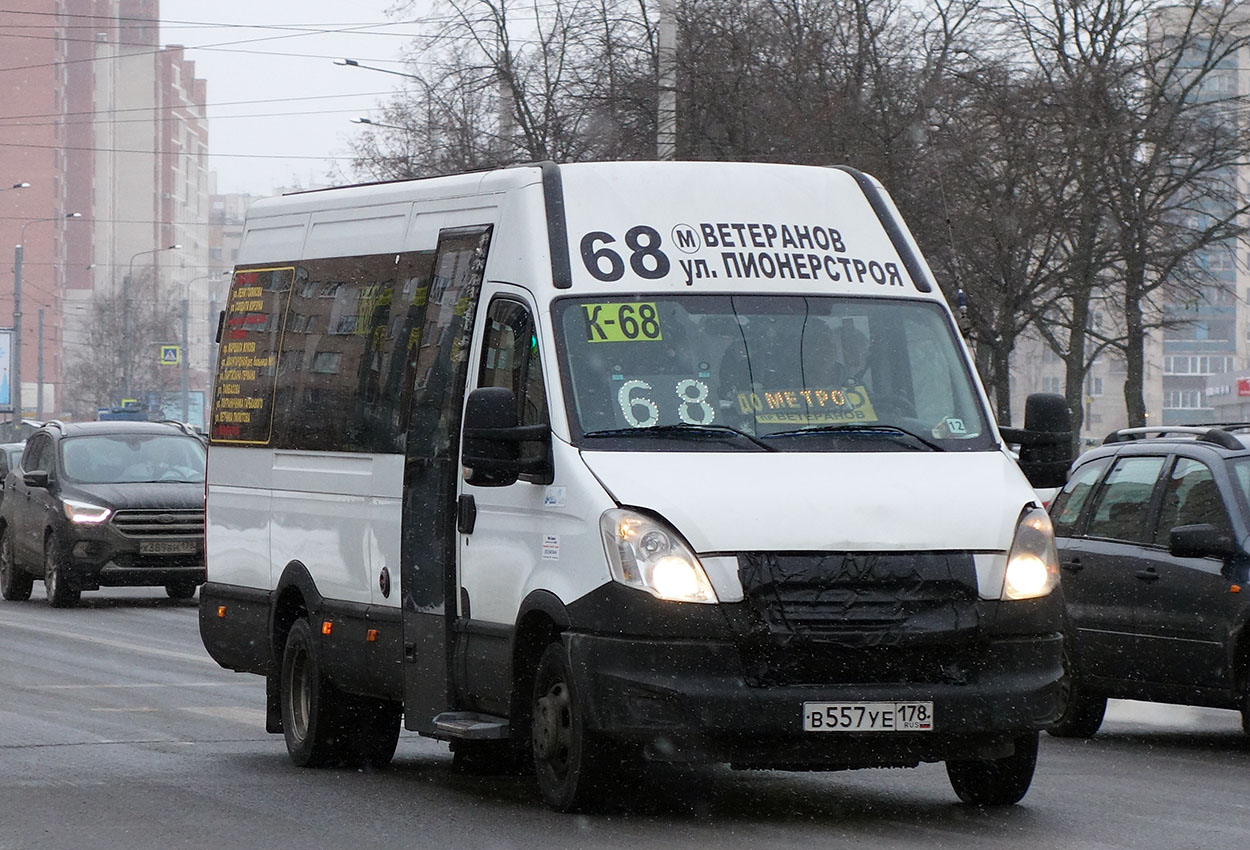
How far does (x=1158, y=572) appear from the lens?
1144 centimetres

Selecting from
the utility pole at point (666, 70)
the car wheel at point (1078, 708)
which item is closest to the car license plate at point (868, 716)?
the car wheel at point (1078, 708)

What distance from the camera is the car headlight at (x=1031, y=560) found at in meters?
7.95

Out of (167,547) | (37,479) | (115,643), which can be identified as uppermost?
(37,479)

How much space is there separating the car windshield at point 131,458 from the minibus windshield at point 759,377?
15.8 metres

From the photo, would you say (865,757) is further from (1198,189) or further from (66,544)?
(1198,189)

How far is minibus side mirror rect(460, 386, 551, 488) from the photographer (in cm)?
806

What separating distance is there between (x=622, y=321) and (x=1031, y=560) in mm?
1825

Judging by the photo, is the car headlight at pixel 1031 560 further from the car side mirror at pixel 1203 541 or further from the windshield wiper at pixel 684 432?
the car side mirror at pixel 1203 541

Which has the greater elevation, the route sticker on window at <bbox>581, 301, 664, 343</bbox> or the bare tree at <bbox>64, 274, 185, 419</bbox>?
the bare tree at <bbox>64, 274, 185, 419</bbox>

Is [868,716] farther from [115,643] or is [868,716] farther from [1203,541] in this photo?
[115,643]

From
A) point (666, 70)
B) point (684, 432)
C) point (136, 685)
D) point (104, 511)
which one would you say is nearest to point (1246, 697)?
point (684, 432)

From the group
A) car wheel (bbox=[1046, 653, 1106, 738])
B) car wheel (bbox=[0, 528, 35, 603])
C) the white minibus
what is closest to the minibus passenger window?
the white minibus

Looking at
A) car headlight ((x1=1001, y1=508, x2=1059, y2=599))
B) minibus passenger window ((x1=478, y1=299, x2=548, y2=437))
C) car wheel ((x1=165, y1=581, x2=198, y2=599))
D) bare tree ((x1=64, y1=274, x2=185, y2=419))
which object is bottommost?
car wheel ((x1=165, y1=581, x2=198, y2=599))

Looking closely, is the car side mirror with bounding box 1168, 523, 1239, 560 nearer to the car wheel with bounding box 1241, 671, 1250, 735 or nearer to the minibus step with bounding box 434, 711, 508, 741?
the car wheel with bounding box 1241, 671, 1250, 735
